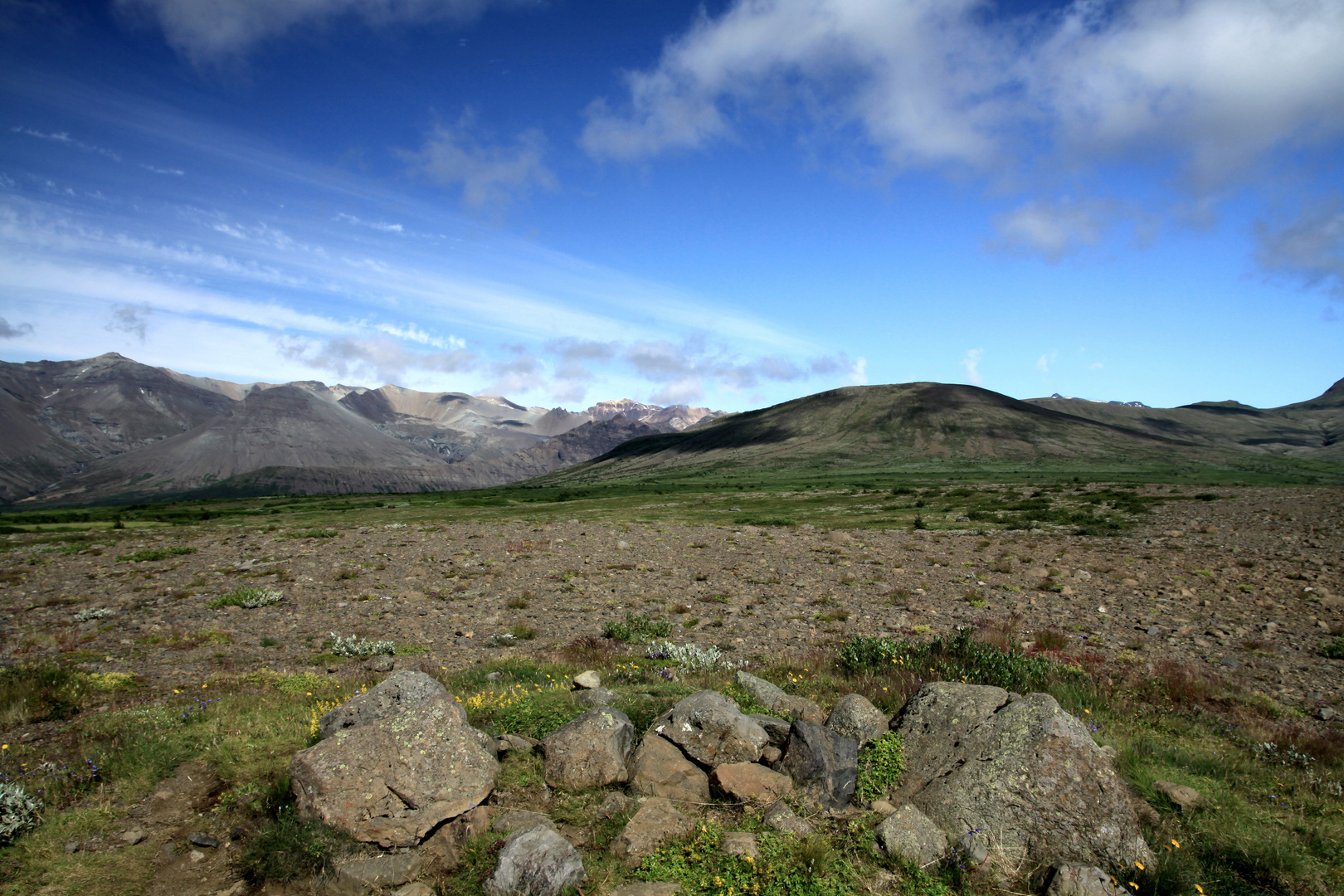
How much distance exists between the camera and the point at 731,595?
2350cm

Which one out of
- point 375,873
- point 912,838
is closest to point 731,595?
point 912,838

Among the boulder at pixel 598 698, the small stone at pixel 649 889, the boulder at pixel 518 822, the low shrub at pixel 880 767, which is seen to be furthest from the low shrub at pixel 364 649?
the low shrub at pixel 880 767

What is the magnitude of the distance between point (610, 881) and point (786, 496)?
80.0 m

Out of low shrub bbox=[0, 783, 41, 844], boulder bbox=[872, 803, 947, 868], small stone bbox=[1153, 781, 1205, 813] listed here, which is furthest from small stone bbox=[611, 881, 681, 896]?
low shrub bbox=[0, 783, 41, 844]

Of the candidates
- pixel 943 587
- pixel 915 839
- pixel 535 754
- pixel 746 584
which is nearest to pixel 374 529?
pixel 746 584

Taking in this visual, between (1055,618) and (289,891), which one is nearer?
(289,891)

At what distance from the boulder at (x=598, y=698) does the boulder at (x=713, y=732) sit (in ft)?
5.05

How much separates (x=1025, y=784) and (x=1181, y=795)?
228 centimetres

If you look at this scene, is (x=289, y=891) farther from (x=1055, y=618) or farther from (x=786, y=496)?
(x=786, y=496)

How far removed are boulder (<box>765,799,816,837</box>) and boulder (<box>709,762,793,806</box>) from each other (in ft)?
1.16

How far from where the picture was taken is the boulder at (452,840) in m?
7.12

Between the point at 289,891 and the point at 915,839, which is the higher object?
the point at 915,839

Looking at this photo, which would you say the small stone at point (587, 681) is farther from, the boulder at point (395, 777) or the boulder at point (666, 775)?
the boulder at point (395, 777)

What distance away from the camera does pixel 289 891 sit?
677cm
